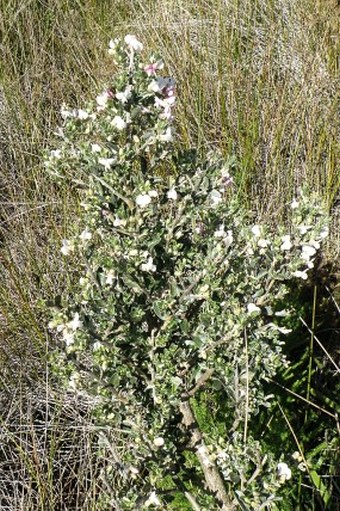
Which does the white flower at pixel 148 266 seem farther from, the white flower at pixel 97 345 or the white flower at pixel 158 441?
the white flower at pixel 158 441

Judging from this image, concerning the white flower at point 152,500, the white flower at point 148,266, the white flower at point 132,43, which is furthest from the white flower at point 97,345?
the white flower at point 132,43

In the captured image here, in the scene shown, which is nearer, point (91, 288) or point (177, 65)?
point (91, 288)

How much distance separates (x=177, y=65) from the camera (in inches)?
96.9

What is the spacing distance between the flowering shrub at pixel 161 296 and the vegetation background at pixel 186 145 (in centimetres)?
18

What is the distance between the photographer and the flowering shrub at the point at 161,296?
1083mm

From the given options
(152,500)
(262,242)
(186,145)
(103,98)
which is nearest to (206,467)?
(152,500)

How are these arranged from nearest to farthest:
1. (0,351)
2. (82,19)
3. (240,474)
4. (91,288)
Result: (240,474) → (91,288) → (0,351) → (82,19)

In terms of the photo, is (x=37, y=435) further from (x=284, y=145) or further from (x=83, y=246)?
(x=284, y=145)

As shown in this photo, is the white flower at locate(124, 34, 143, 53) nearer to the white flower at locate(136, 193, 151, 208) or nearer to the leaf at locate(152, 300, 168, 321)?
the white flower at locate(136, 193, 151, 208)

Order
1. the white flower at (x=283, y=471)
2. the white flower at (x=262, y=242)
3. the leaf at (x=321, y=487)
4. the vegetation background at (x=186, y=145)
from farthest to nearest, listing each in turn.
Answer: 1. the vegetation background at (x=186, y=145)
2. the leaf at (x=321, y=487)
3. the white flower at (x=262, y=242)
4. the white flower at (x=283, y=471)

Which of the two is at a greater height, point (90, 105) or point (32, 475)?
point (90, 105)

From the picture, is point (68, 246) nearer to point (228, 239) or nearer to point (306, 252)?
point (228, 239)

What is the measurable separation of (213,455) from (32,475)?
21.0 inches

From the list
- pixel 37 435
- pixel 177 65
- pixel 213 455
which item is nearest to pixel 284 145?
pixel 177 65
